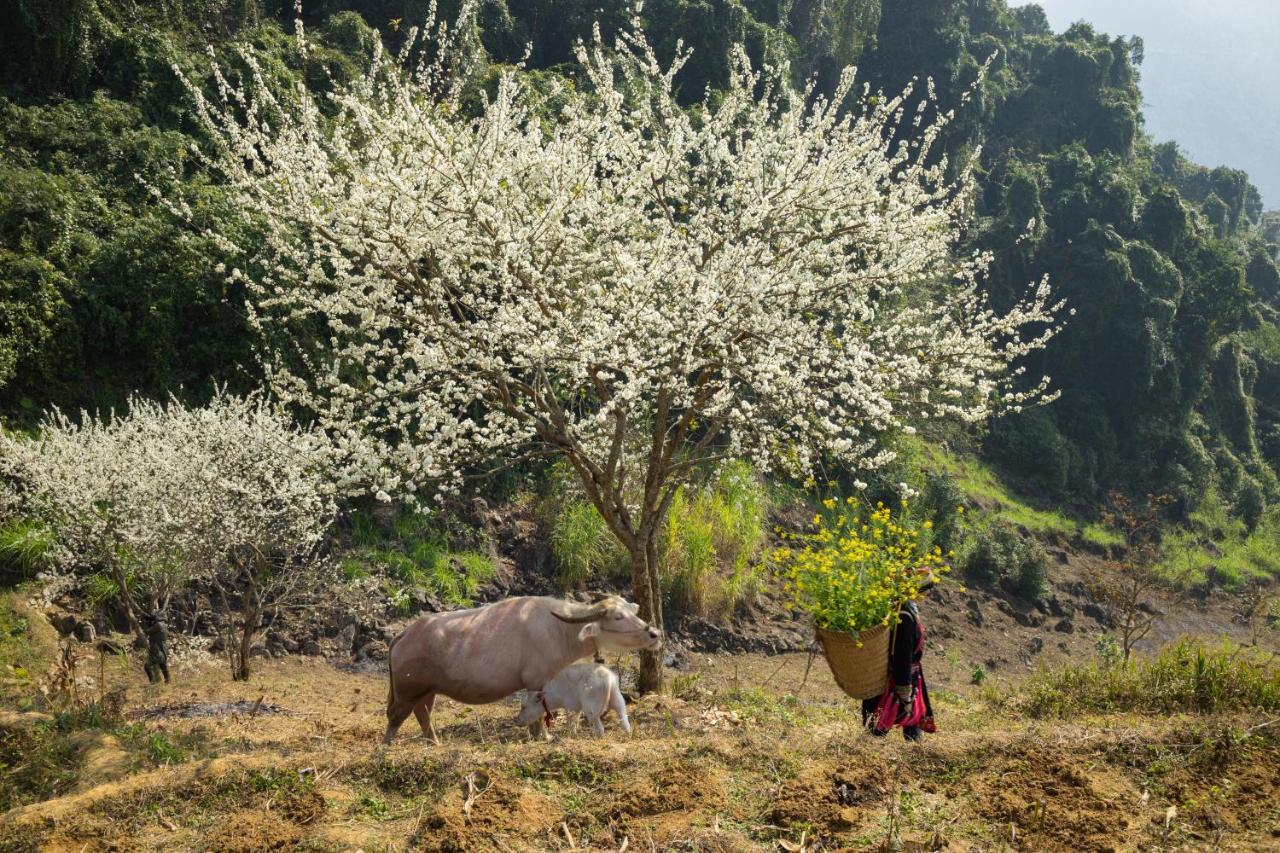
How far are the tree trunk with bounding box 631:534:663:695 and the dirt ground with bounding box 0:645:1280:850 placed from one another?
198 centimetres

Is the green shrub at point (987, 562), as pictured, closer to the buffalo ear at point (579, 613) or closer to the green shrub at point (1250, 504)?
the buffalo ear at point (579, 613)

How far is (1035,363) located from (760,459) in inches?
1050

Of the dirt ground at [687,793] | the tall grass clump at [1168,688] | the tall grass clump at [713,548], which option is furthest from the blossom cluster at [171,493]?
the tall grass clump at [1168,688]

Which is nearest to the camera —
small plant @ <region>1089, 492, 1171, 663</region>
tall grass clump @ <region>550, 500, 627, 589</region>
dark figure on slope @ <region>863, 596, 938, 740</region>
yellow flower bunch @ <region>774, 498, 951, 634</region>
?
yellow flower bunch @ <region>774, 498, 951, 634</region>

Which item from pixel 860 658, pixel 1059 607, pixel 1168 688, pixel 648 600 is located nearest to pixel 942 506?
pixel 1059 607

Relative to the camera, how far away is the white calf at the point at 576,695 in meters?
6.76

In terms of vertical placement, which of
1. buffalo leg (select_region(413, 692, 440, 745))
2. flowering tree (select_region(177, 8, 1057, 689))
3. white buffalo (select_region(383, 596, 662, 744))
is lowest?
buffalo leg (select_region(413, 692, 440, 745))

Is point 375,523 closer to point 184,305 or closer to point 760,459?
point 184,305

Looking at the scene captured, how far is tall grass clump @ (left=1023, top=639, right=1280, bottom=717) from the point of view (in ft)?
24.5

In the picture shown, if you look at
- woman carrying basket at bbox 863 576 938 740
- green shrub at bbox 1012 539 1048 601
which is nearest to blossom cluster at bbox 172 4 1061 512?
woman carrying basket at bbox 863 576 938 740

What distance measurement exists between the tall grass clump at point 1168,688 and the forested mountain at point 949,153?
31.6 feet

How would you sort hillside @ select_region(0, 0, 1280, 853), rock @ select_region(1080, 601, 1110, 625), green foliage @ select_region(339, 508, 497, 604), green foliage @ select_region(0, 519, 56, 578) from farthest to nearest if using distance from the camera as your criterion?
rock @ select_region(1080, 601, 1110, 625)
green foliage @ select_region(339, 508, 497, 604)
green foliage @ select_region(0, 519, 56, 578)
hillside @ select_region(0, 0, 1280, 853)

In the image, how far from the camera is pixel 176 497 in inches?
357

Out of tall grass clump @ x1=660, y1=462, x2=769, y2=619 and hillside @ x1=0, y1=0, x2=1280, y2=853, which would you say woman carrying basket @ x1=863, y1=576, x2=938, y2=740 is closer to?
hillside @ x1=0, y1=0, x2=1280, y2=853
